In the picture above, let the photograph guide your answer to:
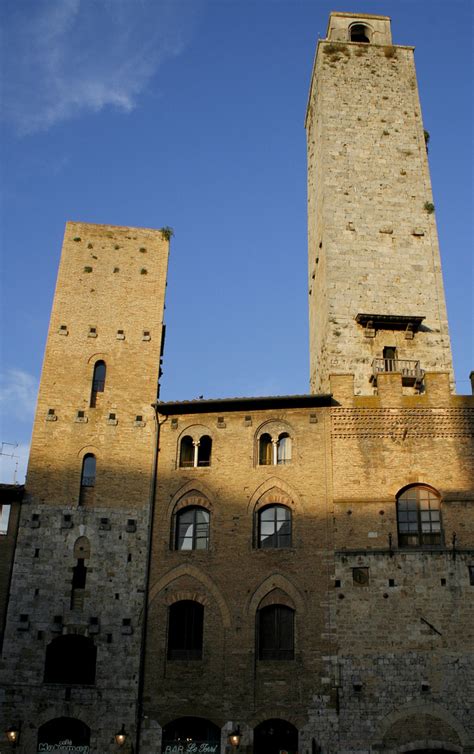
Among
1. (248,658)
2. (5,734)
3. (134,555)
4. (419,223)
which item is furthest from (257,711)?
(419,223)

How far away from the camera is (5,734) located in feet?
74.0

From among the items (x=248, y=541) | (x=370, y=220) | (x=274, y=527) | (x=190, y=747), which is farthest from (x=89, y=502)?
(x=370, y=220)

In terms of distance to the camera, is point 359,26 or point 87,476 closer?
point 87,476

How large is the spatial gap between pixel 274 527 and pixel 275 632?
3374mm

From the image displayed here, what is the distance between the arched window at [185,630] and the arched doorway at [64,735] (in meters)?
3.49

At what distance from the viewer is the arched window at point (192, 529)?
24.8 m

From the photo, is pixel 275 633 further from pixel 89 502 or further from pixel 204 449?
pixel 89 502

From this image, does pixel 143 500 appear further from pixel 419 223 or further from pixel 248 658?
pixel 419 223

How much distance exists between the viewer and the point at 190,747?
22391 mm

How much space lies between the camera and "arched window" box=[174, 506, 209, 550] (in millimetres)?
24812

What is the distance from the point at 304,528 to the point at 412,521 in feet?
11.8

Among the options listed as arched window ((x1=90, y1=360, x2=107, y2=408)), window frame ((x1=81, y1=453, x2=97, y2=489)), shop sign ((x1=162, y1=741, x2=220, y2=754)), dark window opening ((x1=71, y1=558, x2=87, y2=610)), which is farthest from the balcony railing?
shop sign ((x1=162, y1=741, x2=220, y2=754))

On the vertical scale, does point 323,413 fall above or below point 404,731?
above

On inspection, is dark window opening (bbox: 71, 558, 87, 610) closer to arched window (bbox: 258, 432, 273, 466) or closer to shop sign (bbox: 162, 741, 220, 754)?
shop sign (bbox: 162, 741, 220, 754)
